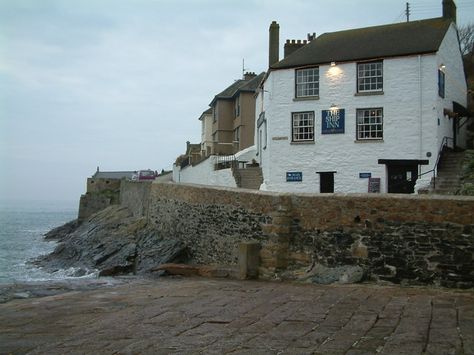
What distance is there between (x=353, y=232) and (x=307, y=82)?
1564 centimetres

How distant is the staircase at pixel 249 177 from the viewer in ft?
93.1

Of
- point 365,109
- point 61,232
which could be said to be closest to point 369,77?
point 365,109

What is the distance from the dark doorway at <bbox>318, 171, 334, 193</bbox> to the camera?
25.6 meters

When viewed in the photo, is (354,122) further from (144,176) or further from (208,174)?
(144,176)

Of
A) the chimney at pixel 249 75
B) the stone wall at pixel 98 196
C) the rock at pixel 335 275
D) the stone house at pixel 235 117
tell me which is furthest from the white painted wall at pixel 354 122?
the stone wall at pixel 98 196

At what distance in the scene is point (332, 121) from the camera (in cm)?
2555

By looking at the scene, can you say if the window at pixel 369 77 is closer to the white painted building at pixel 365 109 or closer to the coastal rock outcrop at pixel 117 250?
the white painted building at pixel 365 109

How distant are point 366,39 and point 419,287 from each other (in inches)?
738

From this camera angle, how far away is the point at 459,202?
1100 centimetres

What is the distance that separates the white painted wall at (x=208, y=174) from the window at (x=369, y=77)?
8.77 m

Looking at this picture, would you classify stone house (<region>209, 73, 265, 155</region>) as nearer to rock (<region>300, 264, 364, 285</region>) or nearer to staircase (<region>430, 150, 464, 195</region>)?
staircase (<region>430, 150, 464, 195</region>)

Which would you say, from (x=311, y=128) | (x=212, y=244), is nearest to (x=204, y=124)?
(x=311, y=128)

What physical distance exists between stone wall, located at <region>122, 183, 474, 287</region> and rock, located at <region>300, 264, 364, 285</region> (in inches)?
7.0

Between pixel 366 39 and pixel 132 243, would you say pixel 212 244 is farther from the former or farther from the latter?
pixel 366 39
